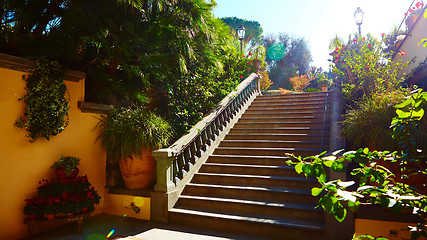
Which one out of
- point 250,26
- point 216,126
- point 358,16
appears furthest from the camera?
point 250,26

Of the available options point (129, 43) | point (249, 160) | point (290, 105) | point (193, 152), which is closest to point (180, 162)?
point (193, 152)

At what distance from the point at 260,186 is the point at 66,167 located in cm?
305

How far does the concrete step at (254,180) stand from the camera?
4398mm

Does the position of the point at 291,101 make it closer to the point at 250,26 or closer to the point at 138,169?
the point at 138,169

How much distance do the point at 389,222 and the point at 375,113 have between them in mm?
1706

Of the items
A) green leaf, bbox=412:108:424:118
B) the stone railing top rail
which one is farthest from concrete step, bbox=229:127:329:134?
green leaf, bbox=412:108:424:118

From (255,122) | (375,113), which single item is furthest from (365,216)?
(255,122)

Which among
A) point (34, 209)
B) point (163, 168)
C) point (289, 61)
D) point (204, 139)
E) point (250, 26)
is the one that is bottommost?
point (34, 209)

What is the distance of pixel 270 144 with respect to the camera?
229 inches

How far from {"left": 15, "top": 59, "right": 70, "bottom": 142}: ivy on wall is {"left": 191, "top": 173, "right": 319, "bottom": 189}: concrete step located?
250 cm

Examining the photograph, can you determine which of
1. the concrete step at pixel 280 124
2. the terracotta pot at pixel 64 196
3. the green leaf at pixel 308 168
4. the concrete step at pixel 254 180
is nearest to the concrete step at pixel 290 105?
the concrete step at pixel 280 124

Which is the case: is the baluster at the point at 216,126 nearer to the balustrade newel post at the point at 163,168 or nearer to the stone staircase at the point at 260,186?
the stone staircase at the point at 260,186

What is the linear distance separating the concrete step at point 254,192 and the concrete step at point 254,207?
0.12 metres

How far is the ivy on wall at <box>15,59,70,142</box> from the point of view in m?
3.61
